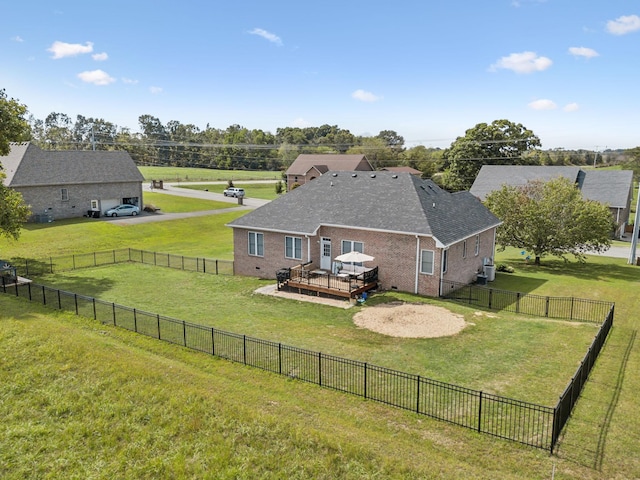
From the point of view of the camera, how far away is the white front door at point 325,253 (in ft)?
94.4

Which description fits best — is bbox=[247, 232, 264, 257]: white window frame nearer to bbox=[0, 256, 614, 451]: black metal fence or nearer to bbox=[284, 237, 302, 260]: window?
bbox=[284, 237, 302, 260]: window

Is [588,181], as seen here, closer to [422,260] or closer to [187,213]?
[422,260]

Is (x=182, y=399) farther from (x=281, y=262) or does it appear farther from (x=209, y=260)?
(x=209, y=260)

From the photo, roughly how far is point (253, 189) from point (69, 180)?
4450 centimetres

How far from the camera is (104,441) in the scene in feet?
37.7

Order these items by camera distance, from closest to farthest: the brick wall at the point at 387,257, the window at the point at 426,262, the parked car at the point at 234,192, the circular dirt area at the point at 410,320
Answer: the circular dirt area at the point at 410,320
the window at the point at 426,262
the brick wall at the point at 387,257
the parked car at the point at 234,192

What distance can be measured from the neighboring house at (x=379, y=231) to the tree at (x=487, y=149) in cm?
4786

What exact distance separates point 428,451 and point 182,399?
6451mm

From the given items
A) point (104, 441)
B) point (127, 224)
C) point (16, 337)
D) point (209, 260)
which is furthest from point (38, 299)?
point (127, 224)

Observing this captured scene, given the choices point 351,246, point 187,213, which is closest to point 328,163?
point 187,213

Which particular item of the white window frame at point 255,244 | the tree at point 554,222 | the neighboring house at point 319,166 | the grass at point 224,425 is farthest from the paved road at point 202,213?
the grass at point 224,425

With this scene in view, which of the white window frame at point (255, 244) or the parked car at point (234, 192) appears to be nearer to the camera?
the white window frame at point (255, 244)

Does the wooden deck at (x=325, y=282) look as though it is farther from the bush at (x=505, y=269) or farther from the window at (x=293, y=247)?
the bush at (x=505, y=269)

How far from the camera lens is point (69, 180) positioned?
5250cm
